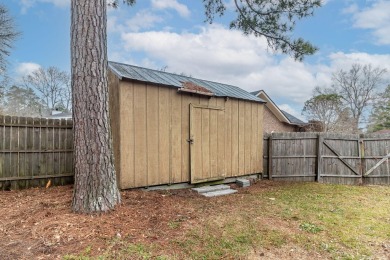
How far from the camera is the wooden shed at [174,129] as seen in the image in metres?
5.30

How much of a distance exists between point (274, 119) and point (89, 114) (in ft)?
48.7

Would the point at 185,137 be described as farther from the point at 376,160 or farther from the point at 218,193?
the point at 376,160

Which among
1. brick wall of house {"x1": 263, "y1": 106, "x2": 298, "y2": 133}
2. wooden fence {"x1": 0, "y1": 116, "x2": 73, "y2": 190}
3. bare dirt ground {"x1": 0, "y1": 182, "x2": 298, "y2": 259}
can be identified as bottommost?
bare dirt ground {"x1": 0, "y1": 182, "x2": 298, "y2": 259}

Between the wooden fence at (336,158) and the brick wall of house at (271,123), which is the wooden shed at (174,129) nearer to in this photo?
the wooden fence at (336,158)

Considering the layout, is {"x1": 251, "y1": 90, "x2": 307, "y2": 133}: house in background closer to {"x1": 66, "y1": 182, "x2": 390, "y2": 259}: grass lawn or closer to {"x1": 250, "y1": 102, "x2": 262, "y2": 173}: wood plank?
{"x1": 250, "y1": 102, "x2": 262, "y2": 173}: wood plank

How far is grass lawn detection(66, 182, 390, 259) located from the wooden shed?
2.68ft

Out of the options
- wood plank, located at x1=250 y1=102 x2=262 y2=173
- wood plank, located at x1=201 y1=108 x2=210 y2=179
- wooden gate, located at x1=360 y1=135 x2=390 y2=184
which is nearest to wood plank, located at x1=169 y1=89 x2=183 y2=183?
wood plank, located at x1=201 y1=108 x2=210 y2=179

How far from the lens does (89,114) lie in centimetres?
375

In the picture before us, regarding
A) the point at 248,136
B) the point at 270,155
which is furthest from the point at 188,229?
the point at 270,155

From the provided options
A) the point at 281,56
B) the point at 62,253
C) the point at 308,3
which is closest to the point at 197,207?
the point at 62,253

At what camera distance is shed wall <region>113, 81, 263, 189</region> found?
17.3ft

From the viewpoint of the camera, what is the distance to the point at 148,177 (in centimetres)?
562

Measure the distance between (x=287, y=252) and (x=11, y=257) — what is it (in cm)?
297

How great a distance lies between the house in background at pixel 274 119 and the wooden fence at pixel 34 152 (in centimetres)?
1178
